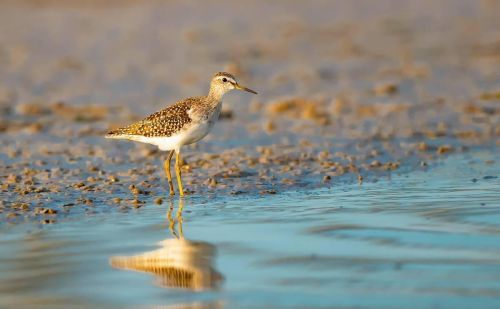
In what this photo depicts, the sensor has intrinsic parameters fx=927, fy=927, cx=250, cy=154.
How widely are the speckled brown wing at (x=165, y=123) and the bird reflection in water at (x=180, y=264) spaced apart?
322cm

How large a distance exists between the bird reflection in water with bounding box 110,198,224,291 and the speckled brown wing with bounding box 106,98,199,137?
127 inches

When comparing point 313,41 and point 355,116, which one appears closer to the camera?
point 355,116

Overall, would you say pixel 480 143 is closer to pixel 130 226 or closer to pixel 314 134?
pixel 314 134

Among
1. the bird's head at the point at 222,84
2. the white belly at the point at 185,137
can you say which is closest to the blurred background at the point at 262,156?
the white belly at the point at 185,137

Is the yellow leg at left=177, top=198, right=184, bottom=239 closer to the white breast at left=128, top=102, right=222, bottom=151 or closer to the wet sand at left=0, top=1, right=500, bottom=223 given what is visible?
the wet sand at left=0, top=1, right=500, bottom=223

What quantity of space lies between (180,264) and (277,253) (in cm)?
102

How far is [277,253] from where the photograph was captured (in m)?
9.66

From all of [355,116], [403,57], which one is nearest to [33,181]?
[355,116]

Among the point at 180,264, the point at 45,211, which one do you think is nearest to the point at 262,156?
the point at 45,211

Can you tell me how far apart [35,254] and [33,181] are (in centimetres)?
399

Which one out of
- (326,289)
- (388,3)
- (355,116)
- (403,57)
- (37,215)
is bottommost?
(326,289)

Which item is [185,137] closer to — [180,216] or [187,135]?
[187,135]

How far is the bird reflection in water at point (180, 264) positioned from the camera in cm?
886

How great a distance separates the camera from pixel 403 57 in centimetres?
2425
